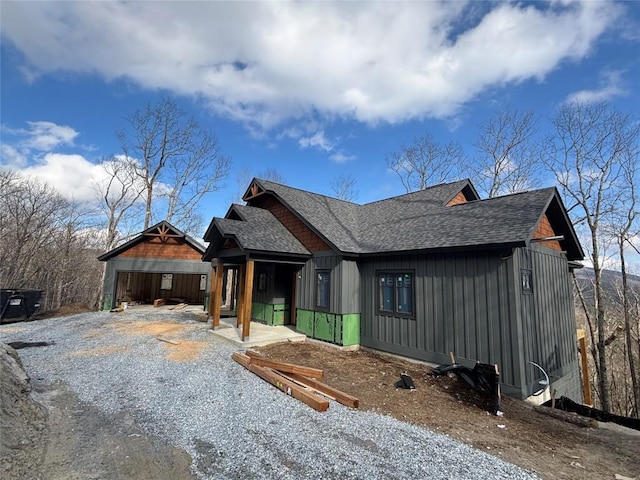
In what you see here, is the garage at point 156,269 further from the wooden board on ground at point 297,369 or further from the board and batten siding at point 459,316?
the board and batten siding at point 459,316

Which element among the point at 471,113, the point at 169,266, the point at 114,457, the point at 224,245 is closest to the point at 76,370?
the point at 114,457

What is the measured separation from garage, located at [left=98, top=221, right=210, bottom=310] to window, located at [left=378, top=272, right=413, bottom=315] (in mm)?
11747

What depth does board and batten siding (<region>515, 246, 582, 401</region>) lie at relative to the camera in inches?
258

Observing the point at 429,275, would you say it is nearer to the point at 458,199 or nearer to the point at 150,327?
the point at 458,199

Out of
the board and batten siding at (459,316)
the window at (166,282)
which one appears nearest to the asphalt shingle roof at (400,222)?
the board and batten siding at (459,316)

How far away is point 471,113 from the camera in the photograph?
1588 centimetres

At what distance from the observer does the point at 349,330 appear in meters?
9.07

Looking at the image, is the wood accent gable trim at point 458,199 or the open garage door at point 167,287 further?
the open garage door at point 167,287

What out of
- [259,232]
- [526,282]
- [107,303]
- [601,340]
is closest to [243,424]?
[526,282]

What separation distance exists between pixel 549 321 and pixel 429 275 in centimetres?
336

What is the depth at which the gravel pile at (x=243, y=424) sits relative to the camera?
332 cm

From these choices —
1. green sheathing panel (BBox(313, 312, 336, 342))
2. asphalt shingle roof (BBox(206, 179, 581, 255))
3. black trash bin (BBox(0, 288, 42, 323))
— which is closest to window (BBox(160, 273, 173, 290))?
black trash bin (BBox(0, 288, 42, 323))

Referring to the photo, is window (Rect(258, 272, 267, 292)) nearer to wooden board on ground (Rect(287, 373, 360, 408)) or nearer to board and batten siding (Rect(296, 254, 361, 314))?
board and batten siding (Rect(296, 254, 361, 314))

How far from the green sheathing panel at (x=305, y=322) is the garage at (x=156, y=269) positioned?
873 centimetres
